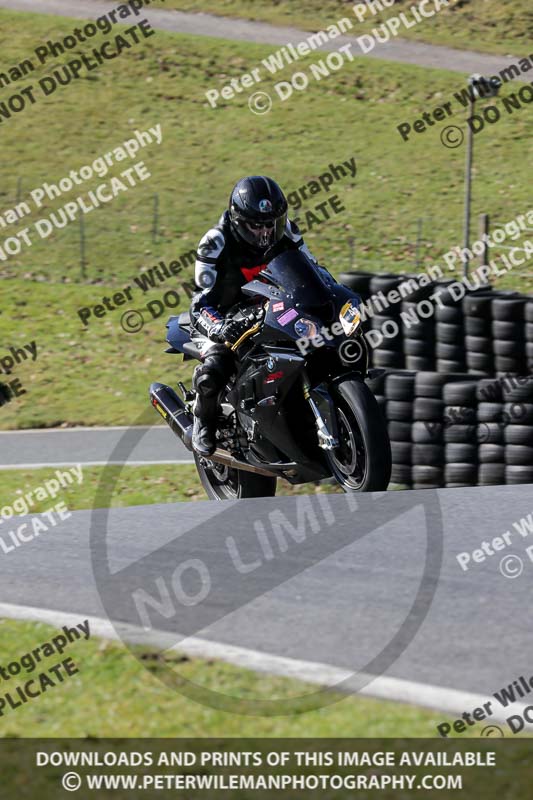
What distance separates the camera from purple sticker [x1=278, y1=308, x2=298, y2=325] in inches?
306

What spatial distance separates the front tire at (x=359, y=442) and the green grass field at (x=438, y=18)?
27.1m

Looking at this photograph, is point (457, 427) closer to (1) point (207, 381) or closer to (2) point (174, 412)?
(2) point (174, 412)

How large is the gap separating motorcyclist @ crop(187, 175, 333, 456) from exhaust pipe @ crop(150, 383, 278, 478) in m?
0.13

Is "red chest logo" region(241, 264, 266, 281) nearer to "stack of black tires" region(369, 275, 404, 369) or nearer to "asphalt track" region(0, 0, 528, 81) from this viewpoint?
"stack of black tires" region(369, 275, 404, 369)

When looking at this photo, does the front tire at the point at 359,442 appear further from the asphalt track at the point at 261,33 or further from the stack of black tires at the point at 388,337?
the asphalt track at the point at 261,33

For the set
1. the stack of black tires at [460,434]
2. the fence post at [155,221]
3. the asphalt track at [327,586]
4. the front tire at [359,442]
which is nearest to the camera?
the asphalt track at [327,586]

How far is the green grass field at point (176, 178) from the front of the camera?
698 inches

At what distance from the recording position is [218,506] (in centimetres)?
795

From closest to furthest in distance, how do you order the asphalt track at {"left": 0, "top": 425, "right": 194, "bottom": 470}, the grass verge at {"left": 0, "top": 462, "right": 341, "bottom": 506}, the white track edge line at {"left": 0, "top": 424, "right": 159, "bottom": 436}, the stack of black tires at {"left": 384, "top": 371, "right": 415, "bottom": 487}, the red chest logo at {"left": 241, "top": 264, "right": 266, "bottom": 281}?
the red chest logo at {"left": 241, "top": 264, "right": 266, "bottom": 281} < the stack of black tires at {"left": 384, "top": 371, "right": 415, "bottom": 487} < the grass verge at {"left": 0, "top": 462, "right": 341, "bottom": 506} < the asphalt track at {"left": 0, "top": 425, "right": 194, "bottom": 470} < the white track edge line at {"left": 0, "top": 424, "right": 159, "bottom": 436}

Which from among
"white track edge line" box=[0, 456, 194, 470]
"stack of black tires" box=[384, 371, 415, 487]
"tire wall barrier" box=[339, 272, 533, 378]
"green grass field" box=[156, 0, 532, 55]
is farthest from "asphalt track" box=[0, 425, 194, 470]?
"green grass field" box=[156, 0, 532, 55]

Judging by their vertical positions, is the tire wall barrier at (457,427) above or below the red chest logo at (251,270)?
below

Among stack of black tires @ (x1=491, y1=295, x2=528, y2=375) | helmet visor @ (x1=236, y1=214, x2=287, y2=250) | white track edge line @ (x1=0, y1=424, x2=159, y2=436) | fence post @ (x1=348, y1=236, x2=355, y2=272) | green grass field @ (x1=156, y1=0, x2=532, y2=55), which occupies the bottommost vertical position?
stack of black tires @ (x1=491, y1=295, x2=528, y2=375)
